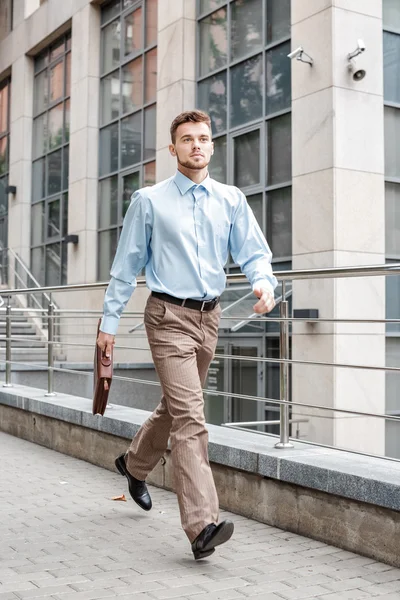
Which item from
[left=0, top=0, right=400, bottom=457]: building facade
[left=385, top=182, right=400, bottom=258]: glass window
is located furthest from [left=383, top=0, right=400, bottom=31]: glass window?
[left=385, top=182, right=400, bottom=258]: glass window

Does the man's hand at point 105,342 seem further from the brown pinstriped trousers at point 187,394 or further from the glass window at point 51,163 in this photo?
the glass window at point 51,163

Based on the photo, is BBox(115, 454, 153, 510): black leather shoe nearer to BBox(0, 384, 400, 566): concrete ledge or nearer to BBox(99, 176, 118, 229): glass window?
BBox(0, 384, 400, 566): concrete ledge

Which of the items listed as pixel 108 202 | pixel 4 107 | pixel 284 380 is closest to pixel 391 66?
pixel 108 202

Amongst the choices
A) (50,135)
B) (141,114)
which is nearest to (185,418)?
(141,114)

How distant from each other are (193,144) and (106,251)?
607 inches

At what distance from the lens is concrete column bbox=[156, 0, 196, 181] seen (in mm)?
16016

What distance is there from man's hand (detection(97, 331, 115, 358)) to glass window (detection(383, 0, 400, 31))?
34.2 ft

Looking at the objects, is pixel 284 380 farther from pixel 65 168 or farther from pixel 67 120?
pixel 67 120

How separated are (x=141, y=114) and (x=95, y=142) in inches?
87.8

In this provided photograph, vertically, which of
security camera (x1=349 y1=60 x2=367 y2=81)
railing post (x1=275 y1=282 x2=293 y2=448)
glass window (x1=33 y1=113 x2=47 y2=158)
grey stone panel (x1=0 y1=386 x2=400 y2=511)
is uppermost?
glass window (x1=33 y1=113 x2=47 y2=158)

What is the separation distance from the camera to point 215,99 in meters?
15.6

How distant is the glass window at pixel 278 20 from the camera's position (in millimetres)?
13727

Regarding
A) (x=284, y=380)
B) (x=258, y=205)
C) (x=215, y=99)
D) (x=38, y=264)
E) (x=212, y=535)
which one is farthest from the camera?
(x=38, y=264)

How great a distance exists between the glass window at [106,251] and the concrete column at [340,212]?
23.6 feet
